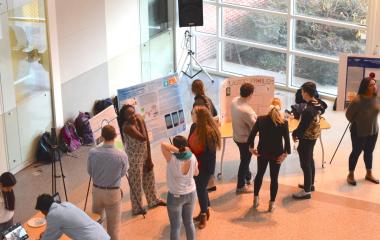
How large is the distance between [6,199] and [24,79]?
2.80 metres

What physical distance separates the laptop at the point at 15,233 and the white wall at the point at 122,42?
15.9 ft

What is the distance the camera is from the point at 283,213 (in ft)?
25.0

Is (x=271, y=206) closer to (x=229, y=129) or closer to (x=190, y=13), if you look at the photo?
(x=229, y=129)

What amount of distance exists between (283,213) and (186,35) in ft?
18.5

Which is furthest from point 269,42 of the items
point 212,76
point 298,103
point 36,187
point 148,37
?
point 36,187

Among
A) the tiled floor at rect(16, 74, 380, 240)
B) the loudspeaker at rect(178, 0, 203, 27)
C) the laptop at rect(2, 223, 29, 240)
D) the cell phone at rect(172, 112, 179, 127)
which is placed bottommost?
the tiled floor at rect(16, 74, 380, 240)

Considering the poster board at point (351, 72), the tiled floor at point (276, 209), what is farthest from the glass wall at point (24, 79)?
the poster board at point (351, 72)

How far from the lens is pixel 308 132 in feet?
24.6

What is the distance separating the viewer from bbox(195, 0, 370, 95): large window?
11.2 metres

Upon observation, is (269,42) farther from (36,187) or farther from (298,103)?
(36,187)

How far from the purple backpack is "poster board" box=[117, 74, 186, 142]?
1750 millimetres

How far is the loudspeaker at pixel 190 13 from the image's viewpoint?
11852 mm

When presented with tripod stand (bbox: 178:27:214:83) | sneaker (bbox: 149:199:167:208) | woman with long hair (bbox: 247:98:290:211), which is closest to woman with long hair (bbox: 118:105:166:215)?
sneaker (bbox: 149:199:167:208)

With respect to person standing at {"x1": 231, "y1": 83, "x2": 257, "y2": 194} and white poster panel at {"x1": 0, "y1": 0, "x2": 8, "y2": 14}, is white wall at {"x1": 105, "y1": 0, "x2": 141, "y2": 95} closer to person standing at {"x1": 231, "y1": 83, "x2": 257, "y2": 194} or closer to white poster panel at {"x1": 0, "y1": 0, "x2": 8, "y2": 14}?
white poster panel at {"x1": 0, "y1": 0, "x2": 8, "y2": 14}
